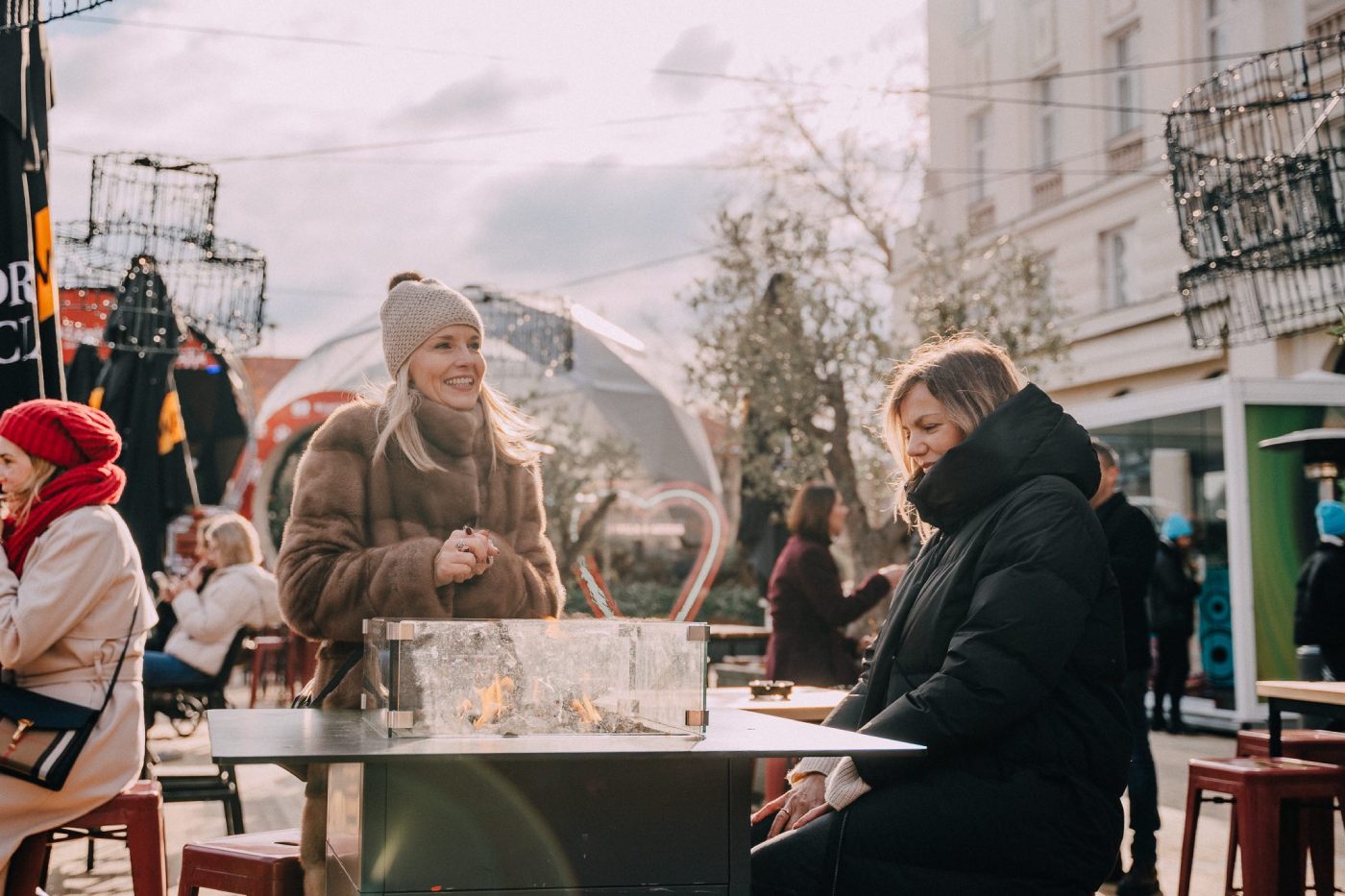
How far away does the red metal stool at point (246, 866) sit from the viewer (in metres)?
3.72

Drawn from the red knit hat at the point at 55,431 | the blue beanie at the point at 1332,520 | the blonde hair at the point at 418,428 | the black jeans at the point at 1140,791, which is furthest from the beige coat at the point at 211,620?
the blue beanie at the point at 1332,520

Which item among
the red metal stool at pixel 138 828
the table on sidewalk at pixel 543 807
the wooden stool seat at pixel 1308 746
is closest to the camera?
the table on sidewalk at pixel 543 807

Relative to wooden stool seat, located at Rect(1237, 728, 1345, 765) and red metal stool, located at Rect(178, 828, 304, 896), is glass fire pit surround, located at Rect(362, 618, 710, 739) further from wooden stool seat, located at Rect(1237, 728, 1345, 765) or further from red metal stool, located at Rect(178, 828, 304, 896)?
wooden stool seat, located at Rect(1237, 728, 1345, 765)

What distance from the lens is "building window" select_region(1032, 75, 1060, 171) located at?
2480 centimetres

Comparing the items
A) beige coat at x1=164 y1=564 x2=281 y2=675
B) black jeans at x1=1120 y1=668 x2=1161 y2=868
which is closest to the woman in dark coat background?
black jeans at x1=1120 y1=668 x2=1161 y2=868

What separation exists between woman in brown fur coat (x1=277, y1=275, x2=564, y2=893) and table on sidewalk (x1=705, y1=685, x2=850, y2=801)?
1346 millimetres

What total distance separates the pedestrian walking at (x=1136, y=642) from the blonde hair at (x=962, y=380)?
124 inches

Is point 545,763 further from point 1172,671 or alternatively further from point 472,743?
point 1172,671

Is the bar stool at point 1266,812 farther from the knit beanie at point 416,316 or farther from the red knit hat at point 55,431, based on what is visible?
the red knit hat at point 55,431

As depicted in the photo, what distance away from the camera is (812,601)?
7.81m

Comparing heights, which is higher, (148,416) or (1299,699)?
(148,416)

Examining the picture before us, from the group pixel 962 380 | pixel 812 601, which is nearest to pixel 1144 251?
pixel 812 601

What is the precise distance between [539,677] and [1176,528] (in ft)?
38.4

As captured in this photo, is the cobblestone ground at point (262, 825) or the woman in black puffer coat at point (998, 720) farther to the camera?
the cobblestone ground at point (262, 825)
